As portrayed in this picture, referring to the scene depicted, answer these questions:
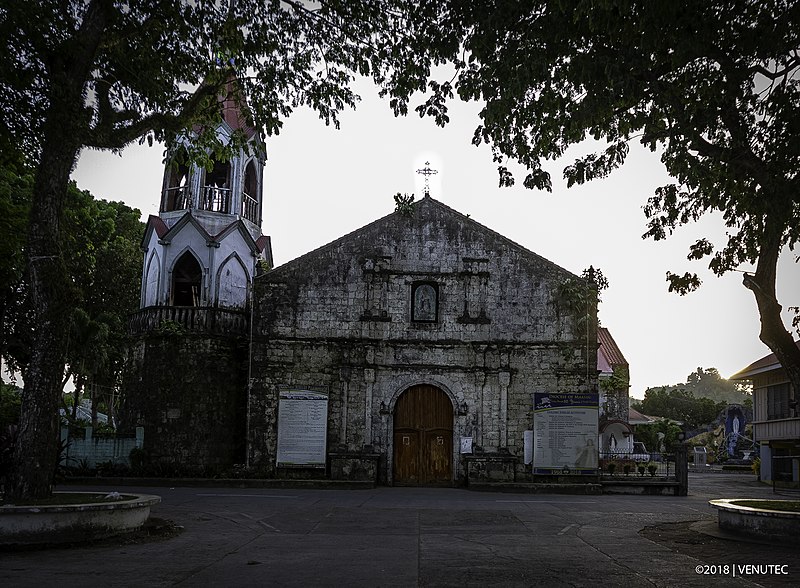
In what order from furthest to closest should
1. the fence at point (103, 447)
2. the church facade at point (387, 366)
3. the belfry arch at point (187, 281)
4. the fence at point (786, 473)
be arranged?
the fence at point (786, 473) → the belfry arch at point (187, 281) → the church facade at point (387, 366) → the fence at point (103, 447)

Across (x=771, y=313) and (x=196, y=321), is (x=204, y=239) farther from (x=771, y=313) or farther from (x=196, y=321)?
(x=771, y=313)

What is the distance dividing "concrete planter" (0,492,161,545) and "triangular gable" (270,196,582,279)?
14143 mm

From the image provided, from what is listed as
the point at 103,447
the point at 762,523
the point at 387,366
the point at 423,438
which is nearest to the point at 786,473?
the point at 423,438

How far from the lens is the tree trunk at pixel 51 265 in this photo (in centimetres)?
1080

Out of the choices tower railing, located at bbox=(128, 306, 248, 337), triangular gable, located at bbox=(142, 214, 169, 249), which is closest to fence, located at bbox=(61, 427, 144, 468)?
tower railing, located at bbox=(128, 306, 248, 337)

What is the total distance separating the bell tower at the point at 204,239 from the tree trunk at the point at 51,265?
41.9 ft

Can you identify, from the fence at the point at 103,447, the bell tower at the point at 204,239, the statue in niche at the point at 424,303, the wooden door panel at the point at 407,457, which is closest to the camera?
the fence at the point at 103,447

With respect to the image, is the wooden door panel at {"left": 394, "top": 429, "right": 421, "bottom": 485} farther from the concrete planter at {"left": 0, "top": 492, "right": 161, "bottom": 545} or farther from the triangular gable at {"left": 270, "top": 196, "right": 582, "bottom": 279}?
the concrete planter at {"left": 0, "top": 492, "right": 161, "bottom": 545}

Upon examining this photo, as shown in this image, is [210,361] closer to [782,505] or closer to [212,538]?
[212,538]

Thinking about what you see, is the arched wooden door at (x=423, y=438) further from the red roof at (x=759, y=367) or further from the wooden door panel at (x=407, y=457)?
the red roof at (x=759, y=367)

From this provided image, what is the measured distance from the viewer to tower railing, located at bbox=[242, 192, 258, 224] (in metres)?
26.7

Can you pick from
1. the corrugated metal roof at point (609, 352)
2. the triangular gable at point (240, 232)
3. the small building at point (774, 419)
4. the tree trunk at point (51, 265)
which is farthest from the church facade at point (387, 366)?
the corrugated metal roof at point (609, 352)

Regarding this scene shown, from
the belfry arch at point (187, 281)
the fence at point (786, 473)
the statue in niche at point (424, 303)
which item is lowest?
the fence at point (786, 473)

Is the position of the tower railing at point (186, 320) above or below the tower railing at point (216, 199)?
below
